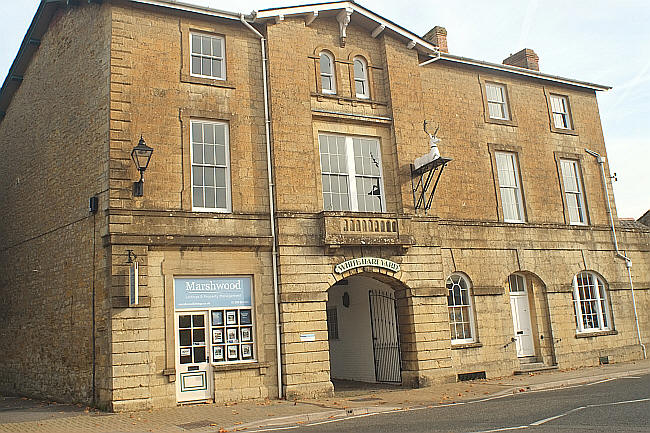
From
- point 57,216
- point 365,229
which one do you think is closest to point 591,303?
point 365,229

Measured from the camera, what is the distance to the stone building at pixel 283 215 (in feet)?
48.0

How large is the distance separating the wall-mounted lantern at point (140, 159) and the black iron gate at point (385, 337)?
26.1ft

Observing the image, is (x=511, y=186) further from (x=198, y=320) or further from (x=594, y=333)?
(x=198, y=320)

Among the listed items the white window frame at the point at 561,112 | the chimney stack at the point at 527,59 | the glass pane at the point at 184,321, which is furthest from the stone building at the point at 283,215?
the chimney stack at the point at 527,59

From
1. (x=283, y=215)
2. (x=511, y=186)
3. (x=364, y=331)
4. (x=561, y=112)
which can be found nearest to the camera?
(x=283, y=215)

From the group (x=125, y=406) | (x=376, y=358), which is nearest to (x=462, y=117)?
(x=376, y=358)

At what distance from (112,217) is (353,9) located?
9174mm

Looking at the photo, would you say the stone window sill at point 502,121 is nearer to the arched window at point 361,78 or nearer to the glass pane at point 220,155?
the arched window at point 361,78

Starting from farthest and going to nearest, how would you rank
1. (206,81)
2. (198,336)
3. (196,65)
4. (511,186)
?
(511,186) < (196,65) < (206,81) < (198,336)

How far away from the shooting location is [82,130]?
52.4 ft

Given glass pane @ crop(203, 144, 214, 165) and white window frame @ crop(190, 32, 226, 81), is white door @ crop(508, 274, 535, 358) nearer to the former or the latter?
glass pane @ crop(203, 144, 214, 165)

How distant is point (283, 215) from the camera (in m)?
15.9

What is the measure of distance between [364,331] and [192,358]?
21.7 ft

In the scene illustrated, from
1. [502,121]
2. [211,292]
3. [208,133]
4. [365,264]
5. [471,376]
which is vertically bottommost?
[471,376]
